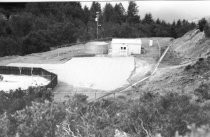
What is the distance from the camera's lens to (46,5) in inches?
184

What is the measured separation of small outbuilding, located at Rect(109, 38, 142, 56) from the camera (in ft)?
14.4

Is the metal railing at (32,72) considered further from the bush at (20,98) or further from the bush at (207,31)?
the bush at (207,31)

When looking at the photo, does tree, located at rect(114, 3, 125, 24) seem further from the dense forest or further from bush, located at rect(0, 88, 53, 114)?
bush, located at rect(0, 88, 53, 114)

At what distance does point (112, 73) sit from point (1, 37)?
136 centimetres

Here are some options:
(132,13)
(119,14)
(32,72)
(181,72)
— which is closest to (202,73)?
(181,72)

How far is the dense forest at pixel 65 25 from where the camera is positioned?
446 cm

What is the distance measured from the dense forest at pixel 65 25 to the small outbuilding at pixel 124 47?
132 mm

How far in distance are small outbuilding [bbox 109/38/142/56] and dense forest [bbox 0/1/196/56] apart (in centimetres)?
13

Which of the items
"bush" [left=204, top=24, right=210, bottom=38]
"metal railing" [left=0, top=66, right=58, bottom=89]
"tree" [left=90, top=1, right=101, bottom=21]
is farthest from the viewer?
"bush" [left=204, top=24, right=210, bottom=38]

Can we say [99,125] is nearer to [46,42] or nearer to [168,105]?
[168,105]

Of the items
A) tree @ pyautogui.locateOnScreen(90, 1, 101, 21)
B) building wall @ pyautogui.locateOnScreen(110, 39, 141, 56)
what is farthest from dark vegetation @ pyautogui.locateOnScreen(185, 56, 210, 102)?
tree @ pyautogui.locateOnScreen(90, 1, 101, 21)

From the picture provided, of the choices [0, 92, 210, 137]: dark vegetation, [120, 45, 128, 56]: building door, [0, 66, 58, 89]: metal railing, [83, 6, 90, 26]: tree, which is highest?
[83, 6, 90, 26]: tree

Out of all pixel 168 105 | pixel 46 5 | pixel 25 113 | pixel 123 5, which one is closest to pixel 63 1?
pixel 46 5

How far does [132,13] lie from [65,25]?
0.79m
